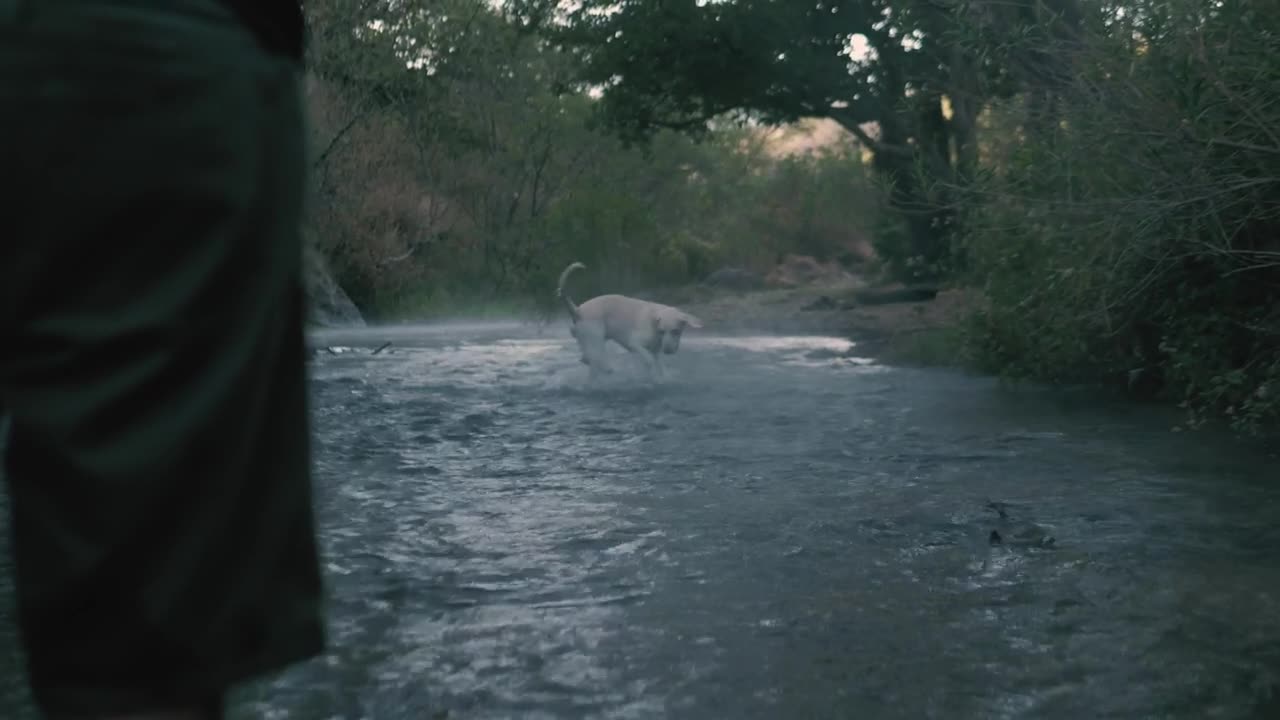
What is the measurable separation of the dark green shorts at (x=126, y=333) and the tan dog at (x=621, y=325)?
481 inches

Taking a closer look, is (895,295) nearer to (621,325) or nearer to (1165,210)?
(621,325)

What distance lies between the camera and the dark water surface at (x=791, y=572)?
3.60 meters

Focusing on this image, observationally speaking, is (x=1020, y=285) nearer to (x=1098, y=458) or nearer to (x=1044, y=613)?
(x=1098, y=458)

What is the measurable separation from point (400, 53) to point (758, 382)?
29.6 feet

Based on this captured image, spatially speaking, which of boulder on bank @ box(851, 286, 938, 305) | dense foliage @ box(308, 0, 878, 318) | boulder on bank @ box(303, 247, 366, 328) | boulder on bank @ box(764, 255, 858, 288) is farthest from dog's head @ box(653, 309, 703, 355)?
boulder on bank @ box(764, 255, 858, 288)

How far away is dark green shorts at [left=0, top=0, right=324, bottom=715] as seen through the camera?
1.29 m

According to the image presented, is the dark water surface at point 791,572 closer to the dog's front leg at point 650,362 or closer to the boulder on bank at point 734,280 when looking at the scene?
the dog's front leg at point 650,362

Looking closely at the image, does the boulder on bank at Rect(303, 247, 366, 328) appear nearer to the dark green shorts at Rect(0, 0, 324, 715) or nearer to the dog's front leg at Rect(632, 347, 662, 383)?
the dog's front leg at Rect(632, 347, 662, 383)

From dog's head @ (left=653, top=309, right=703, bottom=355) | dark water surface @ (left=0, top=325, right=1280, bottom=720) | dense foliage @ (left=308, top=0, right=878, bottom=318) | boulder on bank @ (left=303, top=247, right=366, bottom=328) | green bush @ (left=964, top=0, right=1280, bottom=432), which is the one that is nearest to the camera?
dark water surface @ (left=0, top=325, right=1280, bottom=720)

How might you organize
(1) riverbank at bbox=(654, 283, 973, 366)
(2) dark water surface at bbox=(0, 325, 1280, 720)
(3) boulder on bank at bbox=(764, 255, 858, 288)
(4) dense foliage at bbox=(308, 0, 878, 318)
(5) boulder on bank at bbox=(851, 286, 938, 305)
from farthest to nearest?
(3) boulder on bank at bbox=(764, 255, 858, 288) → (5) boulder on bank at bbox=(851, 286, 938, 305) → (4) dense foliage at bbox=(308, 0, 878, 318) → (1) riverbank at bbox=(654, 283, 973, 366) → (2) dark water surface at bbox=(0, 325, 1280, 720)

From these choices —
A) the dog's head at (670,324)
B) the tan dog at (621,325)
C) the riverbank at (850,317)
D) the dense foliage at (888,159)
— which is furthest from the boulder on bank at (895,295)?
the tan dog at (621,325)

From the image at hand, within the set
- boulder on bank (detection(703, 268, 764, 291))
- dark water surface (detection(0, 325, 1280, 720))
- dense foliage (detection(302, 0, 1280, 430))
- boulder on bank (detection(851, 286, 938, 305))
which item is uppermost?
dense foliage (detection(302, 0, 1280, 430))

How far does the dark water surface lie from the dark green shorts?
86.4 inches

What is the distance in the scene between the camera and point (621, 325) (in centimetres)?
1366
